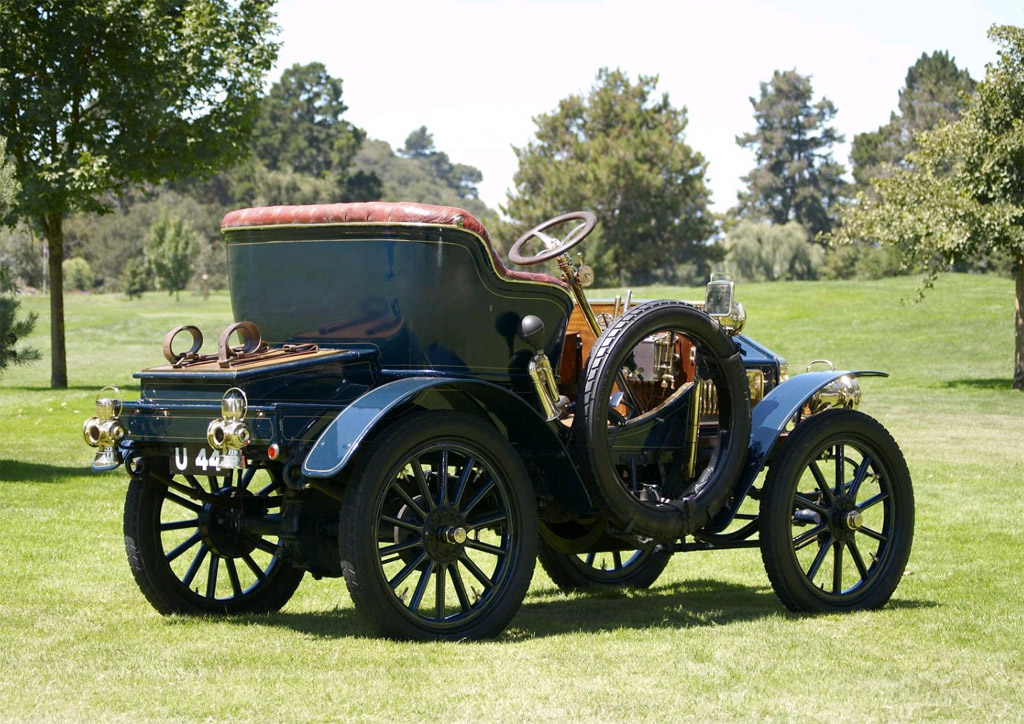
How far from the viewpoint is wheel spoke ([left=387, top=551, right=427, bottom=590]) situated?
621 centimetres

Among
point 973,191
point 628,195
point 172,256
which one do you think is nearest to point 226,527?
point 973,191

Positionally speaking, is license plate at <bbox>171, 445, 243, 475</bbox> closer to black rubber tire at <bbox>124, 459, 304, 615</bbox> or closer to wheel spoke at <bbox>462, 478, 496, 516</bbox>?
black rubber tire at <bbox>124, 459, 304, 615</bbox>

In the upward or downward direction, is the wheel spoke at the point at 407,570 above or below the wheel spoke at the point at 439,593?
above

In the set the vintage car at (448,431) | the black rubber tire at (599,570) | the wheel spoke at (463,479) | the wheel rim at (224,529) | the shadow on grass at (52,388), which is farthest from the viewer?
the shadow on grass at (52,388)

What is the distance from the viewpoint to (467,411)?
6.75 meters

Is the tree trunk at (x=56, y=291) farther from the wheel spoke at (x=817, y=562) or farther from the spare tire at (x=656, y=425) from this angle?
the wheel spoke at (x=817, y=562)

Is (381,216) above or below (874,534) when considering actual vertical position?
above

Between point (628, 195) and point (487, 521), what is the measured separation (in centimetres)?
6365

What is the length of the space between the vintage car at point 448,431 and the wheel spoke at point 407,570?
15 millimetres

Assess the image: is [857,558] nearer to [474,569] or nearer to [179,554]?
[474,569]

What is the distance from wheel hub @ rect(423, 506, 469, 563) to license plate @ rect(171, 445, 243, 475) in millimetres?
982

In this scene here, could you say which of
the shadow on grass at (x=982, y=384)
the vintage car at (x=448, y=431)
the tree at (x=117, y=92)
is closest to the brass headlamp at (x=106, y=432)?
the vintage car at (x=448, y=431)

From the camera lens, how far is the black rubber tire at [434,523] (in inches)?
238

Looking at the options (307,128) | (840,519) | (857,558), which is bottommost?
(857,558)
